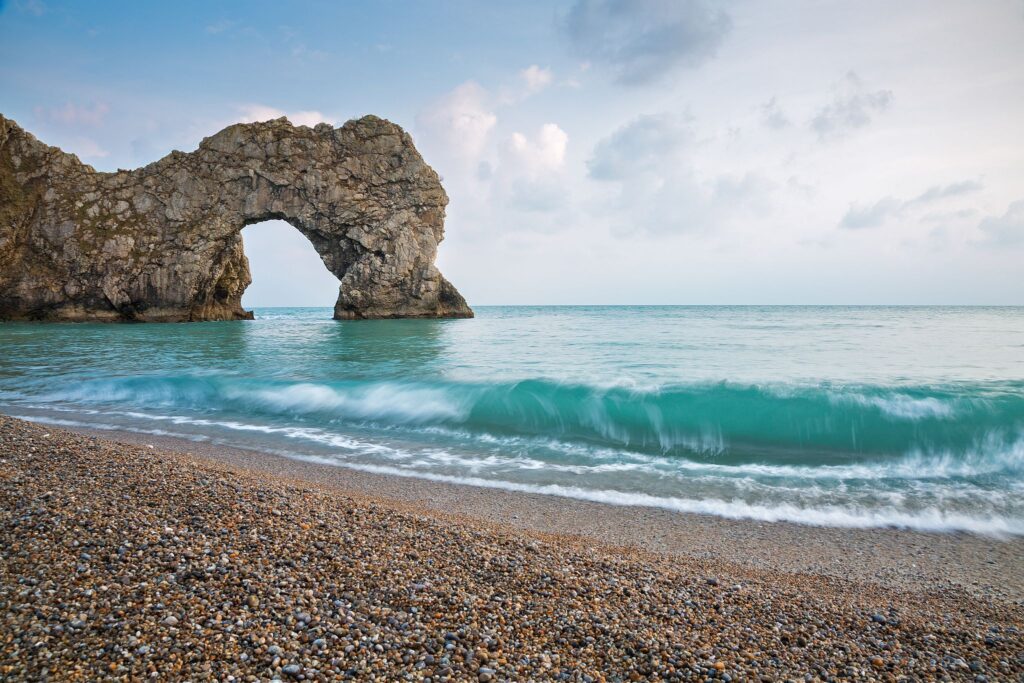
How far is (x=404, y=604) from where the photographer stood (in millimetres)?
2852

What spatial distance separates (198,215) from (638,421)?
1793 inches

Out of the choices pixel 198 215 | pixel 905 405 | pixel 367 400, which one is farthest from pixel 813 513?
pixel 198 215

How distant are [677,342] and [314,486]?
66.3 feet

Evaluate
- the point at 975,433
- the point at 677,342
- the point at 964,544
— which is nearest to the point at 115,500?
the point at 964,544

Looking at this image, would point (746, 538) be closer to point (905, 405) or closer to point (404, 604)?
point (404, 604)

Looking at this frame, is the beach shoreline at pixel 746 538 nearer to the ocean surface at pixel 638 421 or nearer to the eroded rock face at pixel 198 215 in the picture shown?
the ocean surface at pixel 638 421

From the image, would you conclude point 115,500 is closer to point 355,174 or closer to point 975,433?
point 975,433

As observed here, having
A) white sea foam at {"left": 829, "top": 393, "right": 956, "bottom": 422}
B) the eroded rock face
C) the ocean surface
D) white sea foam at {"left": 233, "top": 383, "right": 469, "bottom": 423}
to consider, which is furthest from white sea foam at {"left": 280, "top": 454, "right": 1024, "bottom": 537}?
the eroded rock face

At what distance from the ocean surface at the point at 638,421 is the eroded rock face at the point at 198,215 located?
29.0 meters

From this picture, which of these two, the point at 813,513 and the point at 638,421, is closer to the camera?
the point at 813,513

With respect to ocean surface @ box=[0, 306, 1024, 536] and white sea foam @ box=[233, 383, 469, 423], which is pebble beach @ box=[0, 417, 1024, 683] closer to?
ocean surface @ box=[0, 306, 1024, 536]

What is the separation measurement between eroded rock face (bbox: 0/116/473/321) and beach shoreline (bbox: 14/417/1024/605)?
4123 cm

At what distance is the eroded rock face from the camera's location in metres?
41.0

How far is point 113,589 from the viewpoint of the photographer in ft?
9.03
